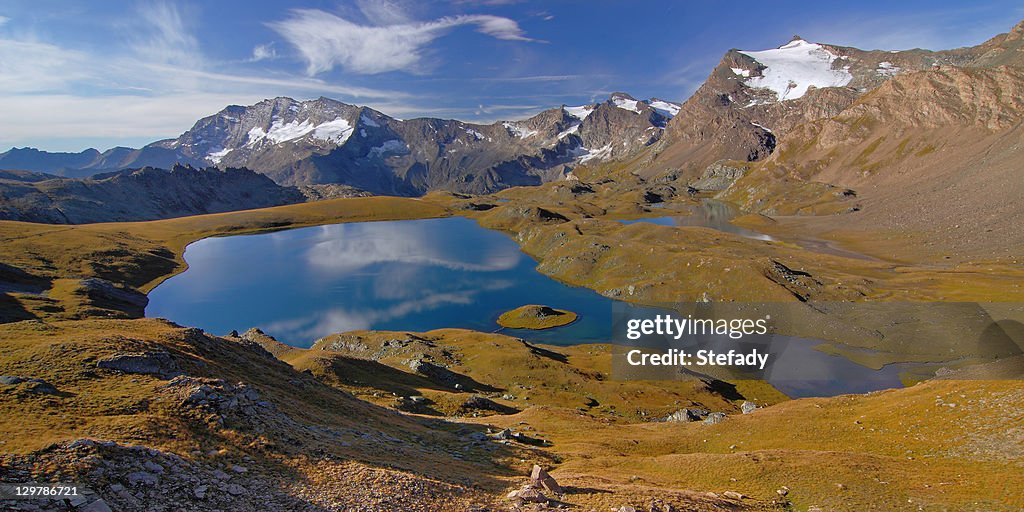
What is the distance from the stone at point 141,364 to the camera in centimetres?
2735

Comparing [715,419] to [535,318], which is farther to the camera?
[535,318]

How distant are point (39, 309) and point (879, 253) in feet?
818

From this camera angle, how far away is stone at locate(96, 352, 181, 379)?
27348 millimetres

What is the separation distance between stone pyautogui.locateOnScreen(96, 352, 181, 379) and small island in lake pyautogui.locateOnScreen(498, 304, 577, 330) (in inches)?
4174

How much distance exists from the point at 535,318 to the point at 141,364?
110 m

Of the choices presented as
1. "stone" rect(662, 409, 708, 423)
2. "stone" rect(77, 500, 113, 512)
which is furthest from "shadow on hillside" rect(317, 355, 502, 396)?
"stone" rect(77, 500, 113, 512)

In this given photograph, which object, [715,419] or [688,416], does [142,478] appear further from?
[688,416]

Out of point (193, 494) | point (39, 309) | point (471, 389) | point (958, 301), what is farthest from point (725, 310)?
point (39, 309)

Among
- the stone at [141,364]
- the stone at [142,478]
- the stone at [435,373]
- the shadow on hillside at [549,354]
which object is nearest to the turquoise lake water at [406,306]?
the shadow on hillside at [549,354]

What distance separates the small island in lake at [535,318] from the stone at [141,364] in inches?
4174

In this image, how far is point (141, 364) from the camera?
91.7 feet

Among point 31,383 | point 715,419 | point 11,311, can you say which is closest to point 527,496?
point 31,383

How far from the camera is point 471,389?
78.4m

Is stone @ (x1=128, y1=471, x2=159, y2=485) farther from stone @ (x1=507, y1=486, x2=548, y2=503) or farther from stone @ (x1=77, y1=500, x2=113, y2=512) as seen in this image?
stone @ (x1=507, y1=486, x2=548, y2=503)
